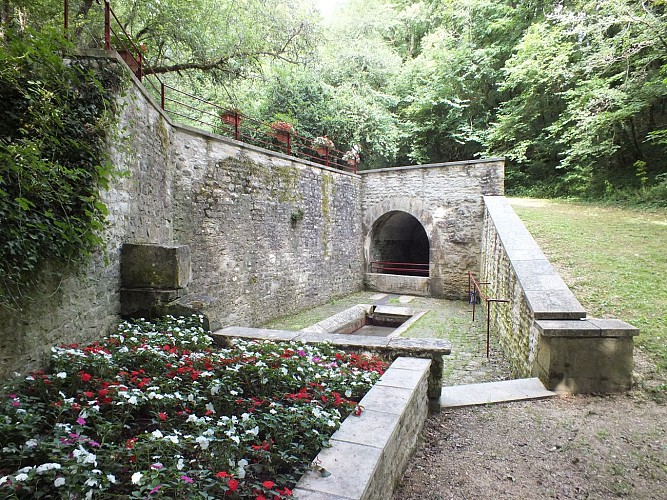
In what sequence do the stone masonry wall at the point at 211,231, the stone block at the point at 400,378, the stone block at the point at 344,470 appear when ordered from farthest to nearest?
1. the stone masonry wall at the point at 211,231
2. the stone block at the point at 400,378
3. the stone block at the point at 344,470

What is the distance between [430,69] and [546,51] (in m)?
4.88

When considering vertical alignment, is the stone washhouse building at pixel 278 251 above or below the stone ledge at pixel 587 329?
above

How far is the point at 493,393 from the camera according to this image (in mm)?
3811

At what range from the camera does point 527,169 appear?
14.6m

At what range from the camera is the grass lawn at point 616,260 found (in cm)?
453

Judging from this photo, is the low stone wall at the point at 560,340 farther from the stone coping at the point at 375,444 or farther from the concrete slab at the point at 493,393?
the stone coping at the point at 375,444

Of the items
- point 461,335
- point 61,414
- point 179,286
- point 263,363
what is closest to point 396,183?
point 461,335

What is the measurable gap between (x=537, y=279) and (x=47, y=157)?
17.7ft

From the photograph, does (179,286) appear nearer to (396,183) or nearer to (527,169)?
(396,183)

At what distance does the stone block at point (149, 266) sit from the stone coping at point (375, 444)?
→ 2.48 meters

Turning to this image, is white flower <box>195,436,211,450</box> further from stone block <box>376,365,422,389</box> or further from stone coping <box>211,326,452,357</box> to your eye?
stone coping <box>211,326,452,357</box>

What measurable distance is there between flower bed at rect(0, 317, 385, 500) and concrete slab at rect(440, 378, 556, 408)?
100 cm

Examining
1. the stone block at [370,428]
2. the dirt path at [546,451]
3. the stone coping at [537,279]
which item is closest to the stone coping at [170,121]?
the stone block at [370,428]

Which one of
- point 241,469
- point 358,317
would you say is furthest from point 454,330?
point 241,469
